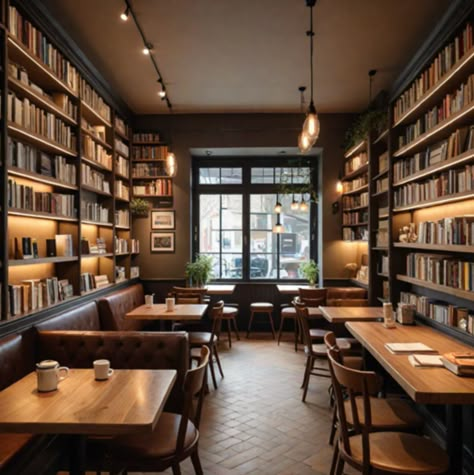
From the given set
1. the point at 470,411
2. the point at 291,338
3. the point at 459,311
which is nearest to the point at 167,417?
the point at 470,411

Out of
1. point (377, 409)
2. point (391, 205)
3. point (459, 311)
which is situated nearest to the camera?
point (377, 409)

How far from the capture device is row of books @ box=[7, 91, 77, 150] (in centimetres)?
330

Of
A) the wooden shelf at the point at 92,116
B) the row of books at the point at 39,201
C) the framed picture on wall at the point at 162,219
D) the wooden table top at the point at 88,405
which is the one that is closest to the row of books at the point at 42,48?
the wooden shelf at the point at 92,116

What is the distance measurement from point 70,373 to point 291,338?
16.4 feet

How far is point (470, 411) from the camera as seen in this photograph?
9.46ft

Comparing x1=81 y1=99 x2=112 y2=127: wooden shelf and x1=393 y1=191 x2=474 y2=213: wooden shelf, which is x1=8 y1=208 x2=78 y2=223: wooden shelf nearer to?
x1=81 y1=99 x2=112 y2=127: wooden shelf

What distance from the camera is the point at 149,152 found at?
274 inches

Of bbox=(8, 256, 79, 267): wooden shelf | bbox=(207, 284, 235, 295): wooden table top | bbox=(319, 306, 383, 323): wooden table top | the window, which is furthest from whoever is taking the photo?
the window

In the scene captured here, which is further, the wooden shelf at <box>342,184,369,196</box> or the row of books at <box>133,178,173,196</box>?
the row of books at <box>133,178,173,196</box>


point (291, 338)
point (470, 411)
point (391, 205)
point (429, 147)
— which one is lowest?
point (291, 338)

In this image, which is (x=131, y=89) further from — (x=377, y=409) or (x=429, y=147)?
(x=377, y=409)

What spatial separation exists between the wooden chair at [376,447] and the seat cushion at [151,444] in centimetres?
90

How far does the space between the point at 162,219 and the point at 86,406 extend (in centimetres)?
534

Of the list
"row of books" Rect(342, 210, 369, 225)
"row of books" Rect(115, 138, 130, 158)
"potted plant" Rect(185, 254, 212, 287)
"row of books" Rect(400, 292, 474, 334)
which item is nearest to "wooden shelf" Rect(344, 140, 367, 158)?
"row of books" Rect(342, 210, 369, 225)
